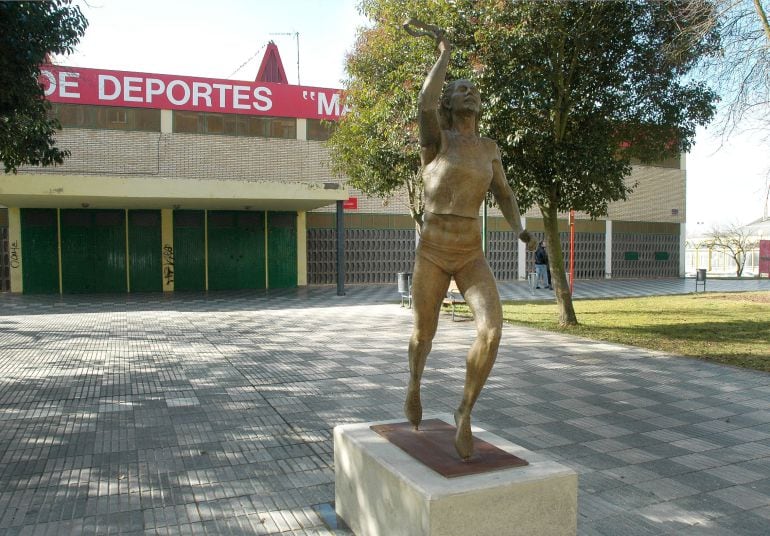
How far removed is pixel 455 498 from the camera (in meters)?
2.62

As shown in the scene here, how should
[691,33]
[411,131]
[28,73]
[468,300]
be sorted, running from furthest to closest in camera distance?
[411,131], [691,33], [28,73], [468,300]

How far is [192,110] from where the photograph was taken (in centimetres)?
1988

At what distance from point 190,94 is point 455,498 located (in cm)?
1949

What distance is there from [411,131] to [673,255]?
855 inches

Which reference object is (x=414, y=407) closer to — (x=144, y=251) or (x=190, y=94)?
(x=144, y=251)

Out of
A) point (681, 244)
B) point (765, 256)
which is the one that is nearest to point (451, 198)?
point (681, 244)

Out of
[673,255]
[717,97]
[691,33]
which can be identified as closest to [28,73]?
[691,33]

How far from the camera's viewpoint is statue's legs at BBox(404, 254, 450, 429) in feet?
11.4

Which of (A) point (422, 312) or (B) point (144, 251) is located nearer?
(A) point (422, 312)

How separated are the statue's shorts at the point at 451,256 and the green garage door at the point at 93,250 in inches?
693

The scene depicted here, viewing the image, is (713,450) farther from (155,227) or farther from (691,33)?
(155,227)

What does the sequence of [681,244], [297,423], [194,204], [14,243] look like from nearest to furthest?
[297,423], [194,204], [14,243], [681,244]

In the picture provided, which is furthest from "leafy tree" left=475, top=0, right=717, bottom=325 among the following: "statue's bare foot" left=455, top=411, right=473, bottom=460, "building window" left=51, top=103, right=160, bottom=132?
"building window" left=51, top=103, right=160, bottom=132

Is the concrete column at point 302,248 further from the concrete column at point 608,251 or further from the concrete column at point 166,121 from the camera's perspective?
the concrete column at point 608,251
